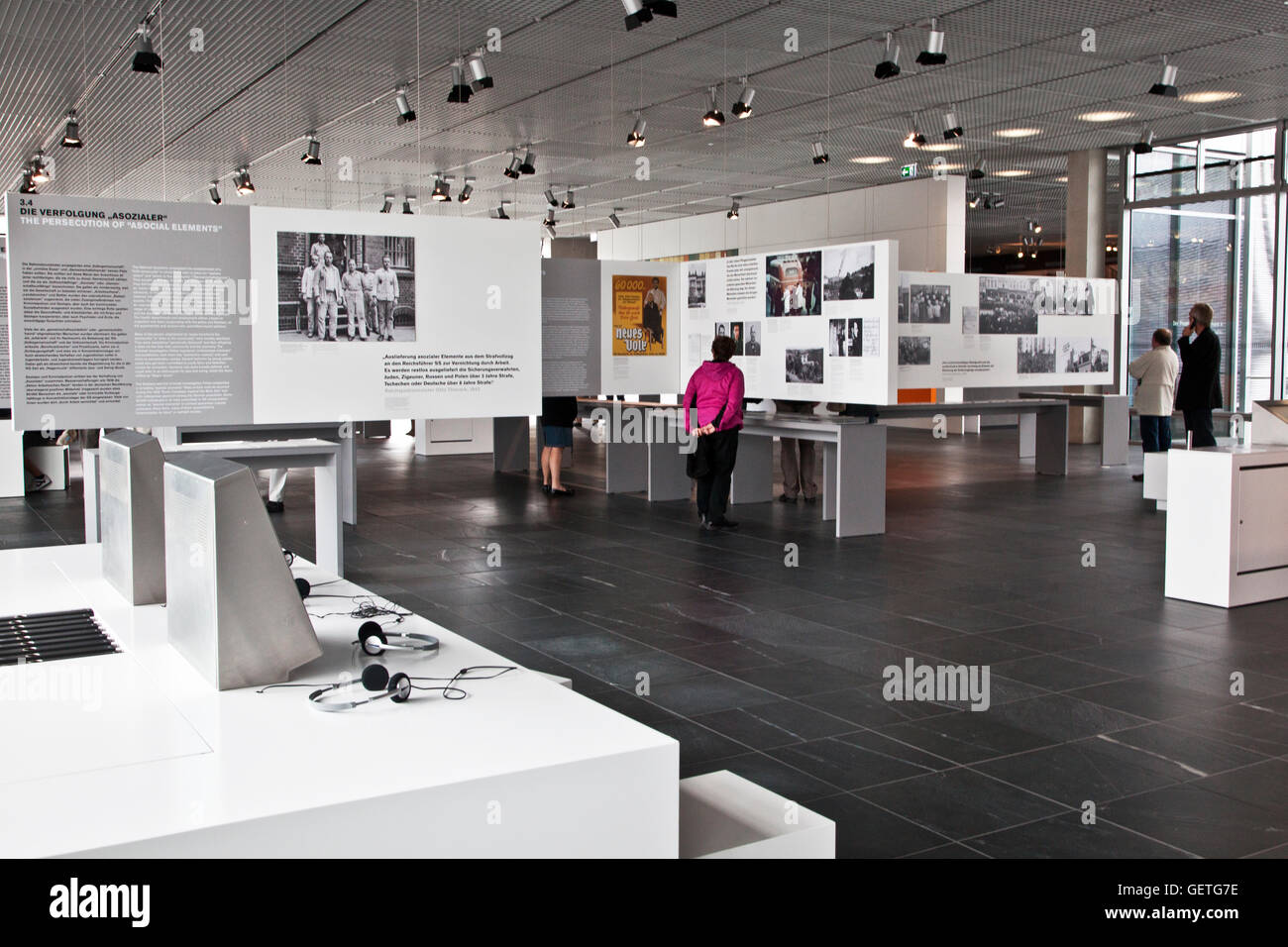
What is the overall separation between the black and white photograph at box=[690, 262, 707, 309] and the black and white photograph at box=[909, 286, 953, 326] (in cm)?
219

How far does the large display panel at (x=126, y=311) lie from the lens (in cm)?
560

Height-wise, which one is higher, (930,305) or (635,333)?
(930,305)

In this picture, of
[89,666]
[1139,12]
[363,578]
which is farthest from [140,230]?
[1139,12]

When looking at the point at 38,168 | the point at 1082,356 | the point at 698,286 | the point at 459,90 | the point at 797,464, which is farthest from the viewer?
the point at 38,168

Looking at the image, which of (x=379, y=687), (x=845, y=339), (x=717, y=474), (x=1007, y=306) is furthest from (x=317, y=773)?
(x=1007, y=306)

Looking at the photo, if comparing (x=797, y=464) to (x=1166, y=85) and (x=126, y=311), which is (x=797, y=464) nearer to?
(x=1166, y=85)

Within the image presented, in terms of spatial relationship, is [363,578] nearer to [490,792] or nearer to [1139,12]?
[490,792]

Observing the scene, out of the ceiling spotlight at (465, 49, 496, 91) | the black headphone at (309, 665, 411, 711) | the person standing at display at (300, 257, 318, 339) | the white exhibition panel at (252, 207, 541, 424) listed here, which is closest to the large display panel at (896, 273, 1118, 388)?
the ceiling spotlight at (465, 49, 496, 91)

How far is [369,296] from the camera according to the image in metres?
6.40

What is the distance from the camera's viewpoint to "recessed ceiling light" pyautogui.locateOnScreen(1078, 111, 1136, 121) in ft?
47.1

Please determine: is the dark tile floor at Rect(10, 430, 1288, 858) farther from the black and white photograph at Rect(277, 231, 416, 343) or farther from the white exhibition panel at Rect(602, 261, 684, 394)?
the black and white photograph at Rect(277, 231, 416, 343)

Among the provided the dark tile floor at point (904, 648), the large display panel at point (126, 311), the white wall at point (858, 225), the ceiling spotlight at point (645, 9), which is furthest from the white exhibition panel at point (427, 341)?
the white wall at point (858, 225)

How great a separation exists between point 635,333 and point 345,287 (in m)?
4.49

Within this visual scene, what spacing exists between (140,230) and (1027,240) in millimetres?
24499
